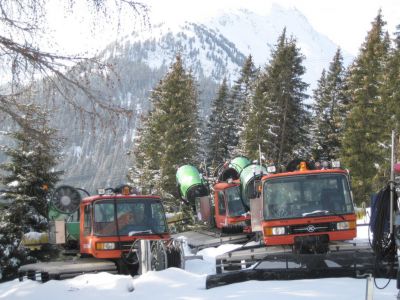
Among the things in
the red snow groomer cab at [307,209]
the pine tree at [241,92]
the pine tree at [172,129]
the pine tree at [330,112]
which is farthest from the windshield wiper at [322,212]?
the pine tree at [241,92]

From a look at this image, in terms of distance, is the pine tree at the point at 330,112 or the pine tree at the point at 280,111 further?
the pine tree at the point at 330,112

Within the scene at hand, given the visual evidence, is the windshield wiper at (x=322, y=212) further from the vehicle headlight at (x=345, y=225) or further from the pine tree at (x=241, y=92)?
the pine tree at (x=241, y=92)

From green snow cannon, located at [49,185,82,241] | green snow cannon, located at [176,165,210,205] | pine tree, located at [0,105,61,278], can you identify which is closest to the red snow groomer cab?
green snow cannon, located at [49,185,82,241]

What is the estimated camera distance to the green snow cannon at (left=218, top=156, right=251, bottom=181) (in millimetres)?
22094

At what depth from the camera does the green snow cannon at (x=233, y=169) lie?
22.1 metres

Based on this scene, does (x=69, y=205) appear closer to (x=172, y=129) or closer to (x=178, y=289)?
(x=178, y=289)

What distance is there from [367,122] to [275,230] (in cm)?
2516

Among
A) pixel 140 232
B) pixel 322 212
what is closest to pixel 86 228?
pixel 140 232

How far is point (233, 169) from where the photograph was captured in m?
22.8

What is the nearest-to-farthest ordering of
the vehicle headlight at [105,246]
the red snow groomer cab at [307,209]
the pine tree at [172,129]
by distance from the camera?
1. the red snow groomer cab at [307,209]
2. the vehicle headlight at [105,246]
3. the pine tree at [172,129]

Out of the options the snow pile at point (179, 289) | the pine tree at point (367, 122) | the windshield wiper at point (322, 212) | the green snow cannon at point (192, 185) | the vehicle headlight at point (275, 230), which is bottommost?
the snow pile at point (179, 289)

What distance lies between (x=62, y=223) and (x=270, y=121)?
2294cm

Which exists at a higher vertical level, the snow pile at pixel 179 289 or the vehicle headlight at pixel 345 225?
the vehicle headlight at pixel 345 225

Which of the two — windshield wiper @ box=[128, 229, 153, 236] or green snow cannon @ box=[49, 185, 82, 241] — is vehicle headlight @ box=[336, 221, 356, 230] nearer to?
windshield wiper @ box=[128, 229, 153, 236]
